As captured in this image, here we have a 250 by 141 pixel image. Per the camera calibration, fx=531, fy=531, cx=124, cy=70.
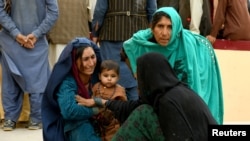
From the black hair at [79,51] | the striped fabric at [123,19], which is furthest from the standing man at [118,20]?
the black hair at [79,51]

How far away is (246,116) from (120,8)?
1.91 meters

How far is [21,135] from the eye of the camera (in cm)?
467

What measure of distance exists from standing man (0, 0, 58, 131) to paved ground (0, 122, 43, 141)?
50 millimetres

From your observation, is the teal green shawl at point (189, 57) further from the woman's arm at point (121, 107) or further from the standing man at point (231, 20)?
the standing man at point (231, 20)

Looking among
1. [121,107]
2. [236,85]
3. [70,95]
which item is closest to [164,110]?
[121,107]

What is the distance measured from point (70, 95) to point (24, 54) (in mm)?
1639

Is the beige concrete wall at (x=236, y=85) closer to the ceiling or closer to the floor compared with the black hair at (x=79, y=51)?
closer to the floor

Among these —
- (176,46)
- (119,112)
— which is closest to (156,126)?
(119,112)

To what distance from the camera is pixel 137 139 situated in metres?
2.57

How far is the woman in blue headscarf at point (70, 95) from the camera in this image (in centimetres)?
327

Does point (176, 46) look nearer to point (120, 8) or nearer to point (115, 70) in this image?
point (115, 70)

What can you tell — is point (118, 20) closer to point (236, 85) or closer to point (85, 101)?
point (85, 101)

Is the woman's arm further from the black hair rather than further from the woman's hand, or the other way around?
the black hair

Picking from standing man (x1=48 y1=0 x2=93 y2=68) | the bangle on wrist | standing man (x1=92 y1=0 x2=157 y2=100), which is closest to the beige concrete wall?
A: standing man (x1=92 y1=0 x2=157 y2=100)
